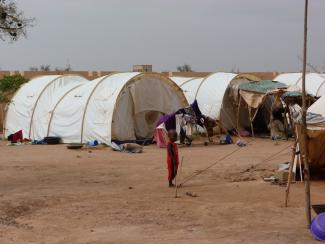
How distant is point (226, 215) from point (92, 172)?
222 inches

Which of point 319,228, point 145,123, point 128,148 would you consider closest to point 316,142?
point 319,228

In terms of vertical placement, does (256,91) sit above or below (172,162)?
above

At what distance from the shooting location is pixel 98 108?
21.3 meters

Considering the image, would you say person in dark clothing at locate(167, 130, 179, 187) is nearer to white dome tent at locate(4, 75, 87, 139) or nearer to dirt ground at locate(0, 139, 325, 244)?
Answer: dirt ground at locate(0, 139, 325, 244)

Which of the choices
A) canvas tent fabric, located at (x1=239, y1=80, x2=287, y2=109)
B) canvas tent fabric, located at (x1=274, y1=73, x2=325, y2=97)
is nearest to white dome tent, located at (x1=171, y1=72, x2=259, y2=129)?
canvas tent fabric, located at (x1=239, y1=80, x2=287, y2=109)

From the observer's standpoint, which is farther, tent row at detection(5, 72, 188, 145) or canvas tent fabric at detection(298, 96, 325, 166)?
tent row at detection(5, 72, 188, 145)

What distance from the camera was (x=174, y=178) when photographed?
1193 cm

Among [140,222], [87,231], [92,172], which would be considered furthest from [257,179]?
[87,231]

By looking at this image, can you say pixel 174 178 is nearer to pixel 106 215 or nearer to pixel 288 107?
pixel 106 215

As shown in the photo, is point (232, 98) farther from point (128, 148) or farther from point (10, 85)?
point (10, 85)

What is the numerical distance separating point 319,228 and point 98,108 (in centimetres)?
1481

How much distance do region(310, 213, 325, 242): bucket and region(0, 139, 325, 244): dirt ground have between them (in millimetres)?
103

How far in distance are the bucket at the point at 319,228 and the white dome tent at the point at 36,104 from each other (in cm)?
1678

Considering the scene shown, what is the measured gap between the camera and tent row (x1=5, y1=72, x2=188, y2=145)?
2112cm
